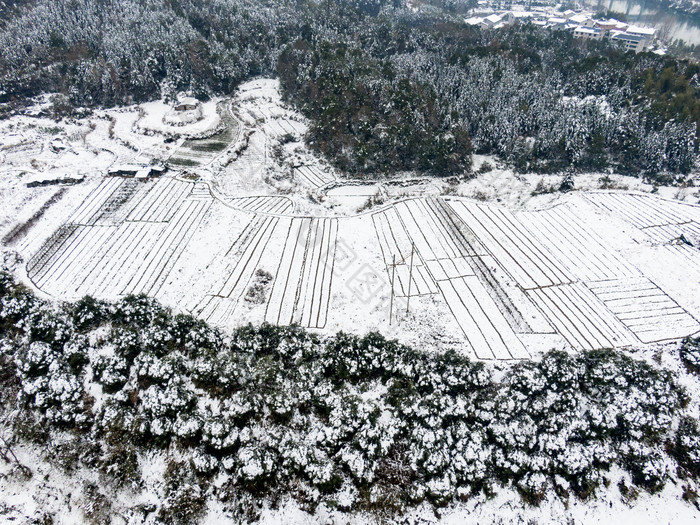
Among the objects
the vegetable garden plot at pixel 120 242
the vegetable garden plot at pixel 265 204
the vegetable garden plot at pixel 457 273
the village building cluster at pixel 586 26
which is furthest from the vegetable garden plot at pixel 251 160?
the village building cluster at pixel 586 26

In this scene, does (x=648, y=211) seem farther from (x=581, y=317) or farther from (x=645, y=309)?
(x=581, y=317)

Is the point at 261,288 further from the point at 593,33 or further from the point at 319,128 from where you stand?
the point at 593,33

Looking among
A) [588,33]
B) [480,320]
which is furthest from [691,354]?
[588,33]

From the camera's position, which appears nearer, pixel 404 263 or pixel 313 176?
pixel 404 263

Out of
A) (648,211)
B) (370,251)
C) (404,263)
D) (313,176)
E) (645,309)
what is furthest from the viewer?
(313,176)

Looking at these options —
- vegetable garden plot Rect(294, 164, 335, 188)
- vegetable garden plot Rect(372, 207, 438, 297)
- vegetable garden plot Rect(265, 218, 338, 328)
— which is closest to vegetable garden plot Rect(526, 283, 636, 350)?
vegetable garden plot Rect(372, 207, 438, 297)

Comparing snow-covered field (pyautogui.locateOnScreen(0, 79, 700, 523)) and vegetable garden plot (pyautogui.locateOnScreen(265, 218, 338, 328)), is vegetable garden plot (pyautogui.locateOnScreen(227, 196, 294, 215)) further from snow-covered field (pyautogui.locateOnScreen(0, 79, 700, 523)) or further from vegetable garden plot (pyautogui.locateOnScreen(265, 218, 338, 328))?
vegetable garden plot (pyautogui.locateOnScreen(265, 218, 338, 328))
